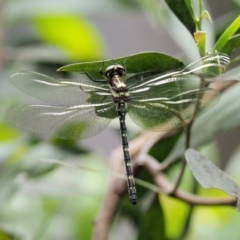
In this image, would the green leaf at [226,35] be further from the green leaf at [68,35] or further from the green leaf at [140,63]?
the green leaf at [68,35]

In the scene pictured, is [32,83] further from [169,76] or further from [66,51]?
[66,51]

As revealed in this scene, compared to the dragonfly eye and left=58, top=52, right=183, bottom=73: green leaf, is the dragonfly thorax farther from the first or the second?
left=58, top=52, right=183, bottom=73: green leaf

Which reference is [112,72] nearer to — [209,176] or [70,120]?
[70,120]

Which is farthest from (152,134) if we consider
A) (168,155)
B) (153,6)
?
(153,6)

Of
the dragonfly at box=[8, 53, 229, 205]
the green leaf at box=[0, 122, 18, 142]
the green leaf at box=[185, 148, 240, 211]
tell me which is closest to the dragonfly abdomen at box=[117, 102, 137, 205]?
the dragonfly at box=[8, 53, 229, 205]

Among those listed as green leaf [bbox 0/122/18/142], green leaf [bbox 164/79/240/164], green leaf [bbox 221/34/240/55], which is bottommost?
green leaf [bbox 0/122/18/142]
